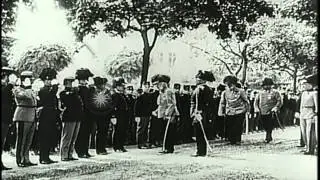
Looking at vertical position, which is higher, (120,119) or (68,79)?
(68,79)

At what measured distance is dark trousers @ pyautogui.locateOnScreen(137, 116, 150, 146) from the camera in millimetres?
4039

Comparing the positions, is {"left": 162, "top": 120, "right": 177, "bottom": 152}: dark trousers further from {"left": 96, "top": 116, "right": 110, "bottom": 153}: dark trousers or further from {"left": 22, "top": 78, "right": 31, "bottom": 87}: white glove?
{"left": 22, "top": 78, "right": 31, "bottom": 87}: white glove

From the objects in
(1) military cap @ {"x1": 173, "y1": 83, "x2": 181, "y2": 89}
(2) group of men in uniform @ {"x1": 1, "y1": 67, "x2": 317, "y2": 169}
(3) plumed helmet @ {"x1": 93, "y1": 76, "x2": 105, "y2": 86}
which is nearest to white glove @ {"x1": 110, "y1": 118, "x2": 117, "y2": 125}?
(2) group of men in uniform @ {"x1": 1, "y1": 67, "x2": 317, "y2": 169}

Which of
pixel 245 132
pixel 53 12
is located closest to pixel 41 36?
pixel 53 12

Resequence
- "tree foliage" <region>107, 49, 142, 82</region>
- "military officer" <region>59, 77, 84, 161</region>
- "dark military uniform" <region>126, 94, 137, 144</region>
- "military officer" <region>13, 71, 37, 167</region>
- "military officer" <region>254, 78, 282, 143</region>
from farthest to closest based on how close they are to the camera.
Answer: "dark military uniform" <region>126, 94, 137, 144</region> → "military officer" <region>254, 78, 282, 143</region> → "military officer" <region>59, 77, 84, 161</region> → "military officer" <region>13, 71, 37, 167</region> → "tree foliage" <region>107, 49, 142, 82</region>

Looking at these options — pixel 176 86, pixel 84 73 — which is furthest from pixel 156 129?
pixel 84 73

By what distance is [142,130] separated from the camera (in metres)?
4.04

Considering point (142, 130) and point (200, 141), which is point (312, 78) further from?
point (142, 130)

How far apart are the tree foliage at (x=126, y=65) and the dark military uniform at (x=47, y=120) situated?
19.4 inches

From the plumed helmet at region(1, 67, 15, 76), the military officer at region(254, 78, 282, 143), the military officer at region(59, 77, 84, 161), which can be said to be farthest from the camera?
the military officer at region(254, 78, 282, 143)

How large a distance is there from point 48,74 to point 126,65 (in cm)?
41

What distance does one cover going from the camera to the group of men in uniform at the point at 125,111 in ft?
10.1

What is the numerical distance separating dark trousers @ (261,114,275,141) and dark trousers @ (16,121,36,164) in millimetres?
1423

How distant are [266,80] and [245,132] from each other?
98 centimetres
